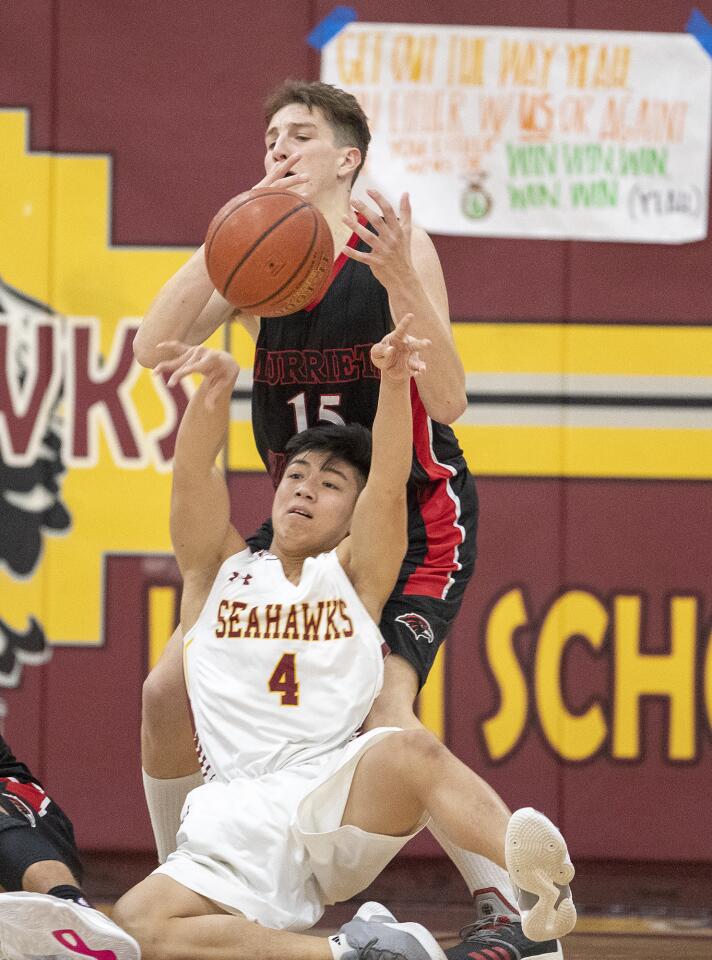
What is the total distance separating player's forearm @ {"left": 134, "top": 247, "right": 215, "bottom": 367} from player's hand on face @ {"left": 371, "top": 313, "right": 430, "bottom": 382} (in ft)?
1.70

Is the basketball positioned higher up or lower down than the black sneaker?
higher up

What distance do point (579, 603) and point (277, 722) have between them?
2070 millimetres

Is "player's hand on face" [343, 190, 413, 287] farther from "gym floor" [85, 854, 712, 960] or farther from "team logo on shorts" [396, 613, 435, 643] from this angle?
"gym floor" [85, 854, 712, 960]

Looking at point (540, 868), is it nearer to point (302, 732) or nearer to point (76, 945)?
point (302, 732)

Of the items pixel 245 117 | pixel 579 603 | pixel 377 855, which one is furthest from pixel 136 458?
pixel 377 855

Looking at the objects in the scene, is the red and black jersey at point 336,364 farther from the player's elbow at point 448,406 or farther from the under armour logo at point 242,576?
the under armour logo at point 242,576

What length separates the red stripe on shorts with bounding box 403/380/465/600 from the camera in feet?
11.7

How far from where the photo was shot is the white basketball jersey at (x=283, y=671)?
3275mm

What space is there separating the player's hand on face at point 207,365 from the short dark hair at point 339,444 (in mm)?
232

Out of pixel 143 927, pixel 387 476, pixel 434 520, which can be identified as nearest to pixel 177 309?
pixel 387 476

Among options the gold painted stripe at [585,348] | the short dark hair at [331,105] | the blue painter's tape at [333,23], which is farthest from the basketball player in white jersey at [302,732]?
the blue painter's tape at [333,23]

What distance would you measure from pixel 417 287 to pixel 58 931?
1530 millimetres

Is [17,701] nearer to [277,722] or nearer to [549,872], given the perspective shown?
[277,722]

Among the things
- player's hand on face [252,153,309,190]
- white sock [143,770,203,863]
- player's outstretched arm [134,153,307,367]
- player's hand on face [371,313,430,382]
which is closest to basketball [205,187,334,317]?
player's hand on face [252,153,309,190]
